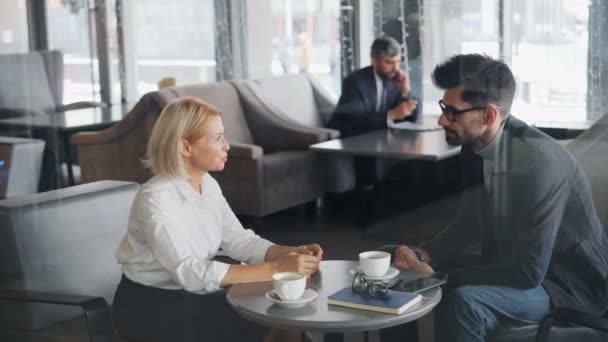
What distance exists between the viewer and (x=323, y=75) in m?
2.39

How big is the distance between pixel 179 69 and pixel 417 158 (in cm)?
93

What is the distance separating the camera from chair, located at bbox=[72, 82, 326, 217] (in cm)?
225

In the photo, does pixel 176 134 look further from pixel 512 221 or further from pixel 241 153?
pixel 512 221

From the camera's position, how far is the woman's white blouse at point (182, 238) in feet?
5.95

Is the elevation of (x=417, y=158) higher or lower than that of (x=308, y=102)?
lower

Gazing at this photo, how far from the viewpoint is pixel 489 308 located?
6.21 ft

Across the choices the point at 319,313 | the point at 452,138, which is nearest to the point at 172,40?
the point at 452,138

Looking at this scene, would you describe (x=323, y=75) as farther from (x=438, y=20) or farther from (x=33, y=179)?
(x=33, y=179)

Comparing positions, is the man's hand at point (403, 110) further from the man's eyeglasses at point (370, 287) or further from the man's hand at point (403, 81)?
the man's eyeglasses at point (370, 287)

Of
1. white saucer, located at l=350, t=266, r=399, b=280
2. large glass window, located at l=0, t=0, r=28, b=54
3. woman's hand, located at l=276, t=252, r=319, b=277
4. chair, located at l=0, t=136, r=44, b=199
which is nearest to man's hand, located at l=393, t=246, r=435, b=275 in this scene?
white saucer, located at l=350, t=266, r=399, b=280

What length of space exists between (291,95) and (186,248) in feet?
2.51

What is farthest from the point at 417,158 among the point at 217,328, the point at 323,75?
the point at 217,328

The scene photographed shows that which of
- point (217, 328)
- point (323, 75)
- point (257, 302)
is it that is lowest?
point (217, 328)

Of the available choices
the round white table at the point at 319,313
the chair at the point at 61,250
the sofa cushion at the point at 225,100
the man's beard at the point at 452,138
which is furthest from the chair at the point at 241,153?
the round white table at the point at 319,313
